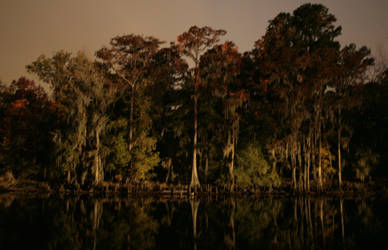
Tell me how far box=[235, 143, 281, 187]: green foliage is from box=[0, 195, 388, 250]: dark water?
793cm

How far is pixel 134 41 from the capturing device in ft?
95.8

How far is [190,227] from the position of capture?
1298cm

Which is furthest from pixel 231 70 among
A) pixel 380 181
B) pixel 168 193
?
pixel 380 181

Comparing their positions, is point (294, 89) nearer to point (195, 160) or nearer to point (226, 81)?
point (226, 81)

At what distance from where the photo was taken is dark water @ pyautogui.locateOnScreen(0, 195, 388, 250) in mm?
10078

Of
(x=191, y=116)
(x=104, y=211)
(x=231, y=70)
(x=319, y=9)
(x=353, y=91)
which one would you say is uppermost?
(x=319, y=9)

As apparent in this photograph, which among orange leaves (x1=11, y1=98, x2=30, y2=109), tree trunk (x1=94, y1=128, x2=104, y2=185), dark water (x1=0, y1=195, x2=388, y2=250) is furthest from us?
orange leaves (x1=11, y1=98, x2=30, y2=109)

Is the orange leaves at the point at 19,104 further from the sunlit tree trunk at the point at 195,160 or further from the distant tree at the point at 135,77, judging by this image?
the sunlit tree trunk at the point at 195,160

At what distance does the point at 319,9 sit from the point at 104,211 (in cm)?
2971

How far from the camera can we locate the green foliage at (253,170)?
26.6 meters

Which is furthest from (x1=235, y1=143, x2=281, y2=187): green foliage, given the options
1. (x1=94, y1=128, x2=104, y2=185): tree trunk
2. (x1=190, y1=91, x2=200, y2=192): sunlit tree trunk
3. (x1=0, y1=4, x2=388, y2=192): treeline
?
(x1=94, y1=128, x2=104, y2=185): tree trunk

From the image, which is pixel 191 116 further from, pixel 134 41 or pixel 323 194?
pixel 323 194

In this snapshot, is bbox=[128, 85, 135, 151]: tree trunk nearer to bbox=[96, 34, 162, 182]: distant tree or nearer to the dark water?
bbox=[96, 34, 162, 182]: distant tree

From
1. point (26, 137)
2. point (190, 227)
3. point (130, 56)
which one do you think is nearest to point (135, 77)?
point (130, 56)
